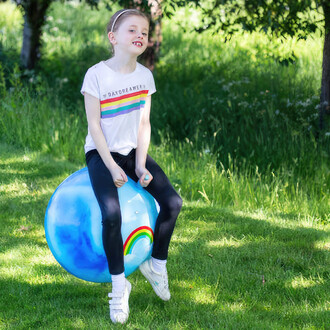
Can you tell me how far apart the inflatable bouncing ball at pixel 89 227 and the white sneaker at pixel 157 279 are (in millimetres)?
109

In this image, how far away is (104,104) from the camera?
320 centimetres

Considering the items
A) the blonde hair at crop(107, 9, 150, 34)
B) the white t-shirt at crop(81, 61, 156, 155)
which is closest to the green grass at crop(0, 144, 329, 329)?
the white t-shirt at crop(81, 61, 156, 155)

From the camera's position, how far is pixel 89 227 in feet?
10.3

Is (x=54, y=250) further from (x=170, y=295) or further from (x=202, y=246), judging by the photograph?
(x=202, y=246)

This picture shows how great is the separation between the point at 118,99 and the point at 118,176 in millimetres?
470

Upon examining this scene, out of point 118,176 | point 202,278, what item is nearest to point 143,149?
point 118,176

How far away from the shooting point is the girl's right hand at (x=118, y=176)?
310 centimetres

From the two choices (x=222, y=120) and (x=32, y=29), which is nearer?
(x=222, y=120)

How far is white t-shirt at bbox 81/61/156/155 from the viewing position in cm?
317

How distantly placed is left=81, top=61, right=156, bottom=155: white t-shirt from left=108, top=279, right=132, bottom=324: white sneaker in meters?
0.84

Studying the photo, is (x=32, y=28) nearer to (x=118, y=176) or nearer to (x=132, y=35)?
(x=132, y=35)

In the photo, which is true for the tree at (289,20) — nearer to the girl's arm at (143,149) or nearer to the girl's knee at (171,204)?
the girl's arm at (143,149)

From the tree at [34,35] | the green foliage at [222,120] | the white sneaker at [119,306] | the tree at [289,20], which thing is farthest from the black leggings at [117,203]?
the tree at [34,35]

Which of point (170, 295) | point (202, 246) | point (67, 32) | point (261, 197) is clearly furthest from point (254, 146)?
point (67, 32)
